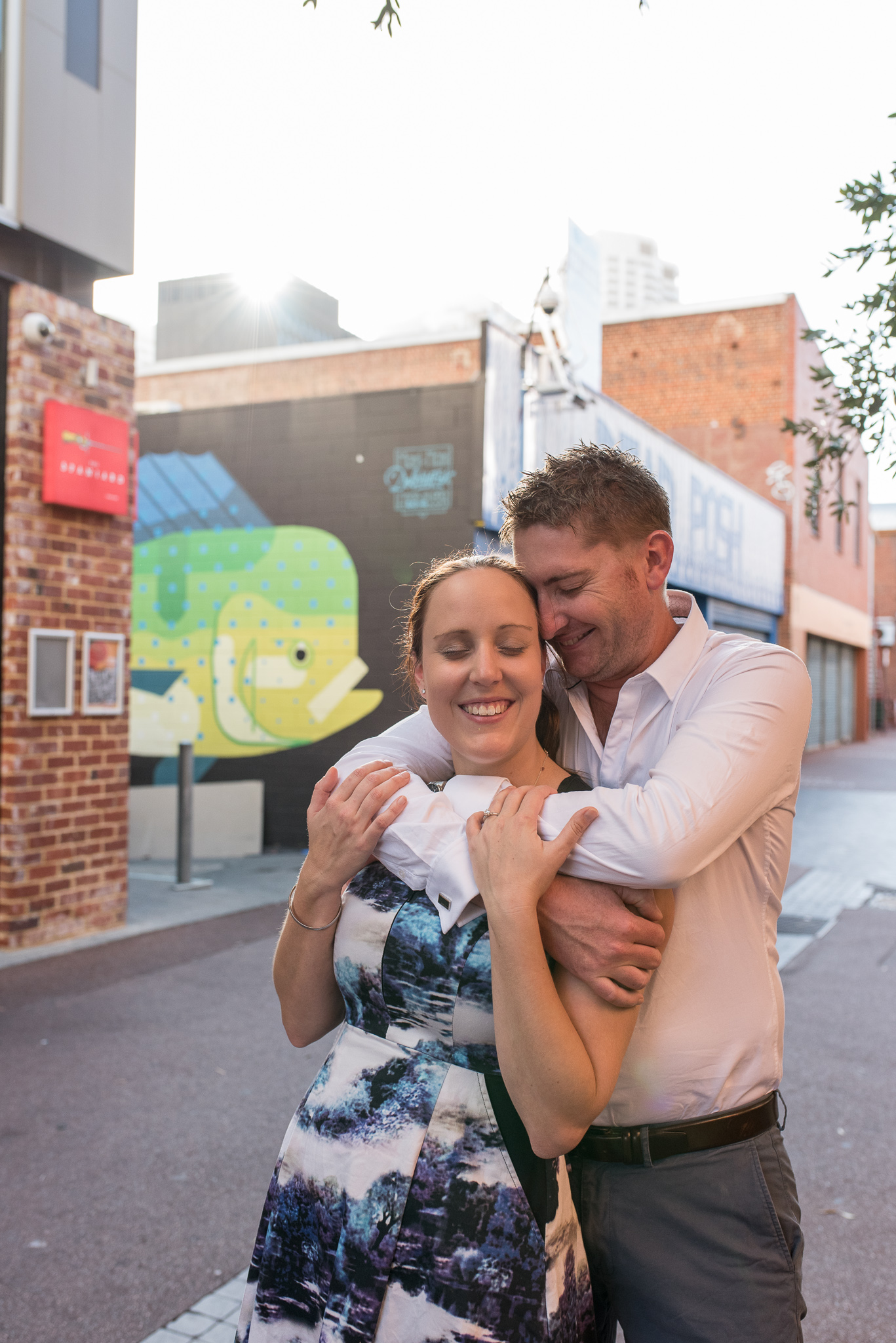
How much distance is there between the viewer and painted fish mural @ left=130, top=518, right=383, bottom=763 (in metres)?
11.8

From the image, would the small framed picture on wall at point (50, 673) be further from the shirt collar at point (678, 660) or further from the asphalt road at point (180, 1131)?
the shirt collar at point (678, 660)

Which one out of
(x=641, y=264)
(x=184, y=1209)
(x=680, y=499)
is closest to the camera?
(x=184, y=1209)

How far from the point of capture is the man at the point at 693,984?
1.48 m

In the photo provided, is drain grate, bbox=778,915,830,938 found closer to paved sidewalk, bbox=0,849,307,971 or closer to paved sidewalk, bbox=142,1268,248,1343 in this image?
paved sidewalk, bbox=0,849,307,971

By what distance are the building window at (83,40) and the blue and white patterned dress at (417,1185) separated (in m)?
6.94

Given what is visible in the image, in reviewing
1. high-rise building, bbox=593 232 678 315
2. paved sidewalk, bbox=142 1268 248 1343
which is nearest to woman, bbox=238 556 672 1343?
paved sidewalk, bbox=142 1268 248 1343

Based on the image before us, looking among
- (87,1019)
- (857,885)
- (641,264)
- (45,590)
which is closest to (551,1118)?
(87,1019)

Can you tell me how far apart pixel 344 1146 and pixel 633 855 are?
0.63m

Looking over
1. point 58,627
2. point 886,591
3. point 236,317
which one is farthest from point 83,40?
point 886,591

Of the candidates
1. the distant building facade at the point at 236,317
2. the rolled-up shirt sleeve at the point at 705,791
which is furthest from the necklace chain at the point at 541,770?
the distant building facade at the point at 236,317

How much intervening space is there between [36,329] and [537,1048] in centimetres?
644

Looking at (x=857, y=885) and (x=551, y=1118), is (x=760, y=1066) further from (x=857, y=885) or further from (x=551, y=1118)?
(x=857, y=885)

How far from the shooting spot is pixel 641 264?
148 m

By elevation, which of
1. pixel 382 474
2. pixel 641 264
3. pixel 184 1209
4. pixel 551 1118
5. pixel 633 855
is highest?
pixel 641 264
